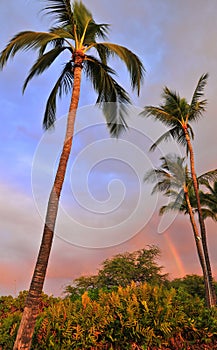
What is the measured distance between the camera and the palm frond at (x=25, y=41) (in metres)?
10.5

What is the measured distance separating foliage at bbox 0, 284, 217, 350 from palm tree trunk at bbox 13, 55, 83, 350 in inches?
16.4

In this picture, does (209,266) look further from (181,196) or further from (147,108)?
(147,108)

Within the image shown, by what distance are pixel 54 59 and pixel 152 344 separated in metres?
8.88

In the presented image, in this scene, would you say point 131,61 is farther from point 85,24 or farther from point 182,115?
point 182,115

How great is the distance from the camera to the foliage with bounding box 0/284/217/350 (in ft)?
23.3

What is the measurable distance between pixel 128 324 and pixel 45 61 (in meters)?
8.31

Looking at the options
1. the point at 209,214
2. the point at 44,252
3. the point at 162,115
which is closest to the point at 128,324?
the point at 44,252

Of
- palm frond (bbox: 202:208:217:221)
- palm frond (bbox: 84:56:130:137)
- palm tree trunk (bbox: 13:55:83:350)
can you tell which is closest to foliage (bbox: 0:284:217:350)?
palm tree trunk (bbox: 13:55:83:350)

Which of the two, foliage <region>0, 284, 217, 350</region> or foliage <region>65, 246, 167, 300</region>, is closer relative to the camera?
foliage <region>0, 284, 217, 350</region>

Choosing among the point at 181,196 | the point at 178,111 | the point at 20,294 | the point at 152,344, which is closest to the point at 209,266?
the point at 181,196

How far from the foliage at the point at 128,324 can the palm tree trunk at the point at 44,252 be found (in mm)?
416

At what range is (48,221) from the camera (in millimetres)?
8375

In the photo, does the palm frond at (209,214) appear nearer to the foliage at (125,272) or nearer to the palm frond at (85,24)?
the foliage at (125,272)

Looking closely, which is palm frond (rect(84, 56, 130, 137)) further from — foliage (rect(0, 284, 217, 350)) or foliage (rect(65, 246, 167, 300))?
foliage (rect(65, 246, 167, 300))
